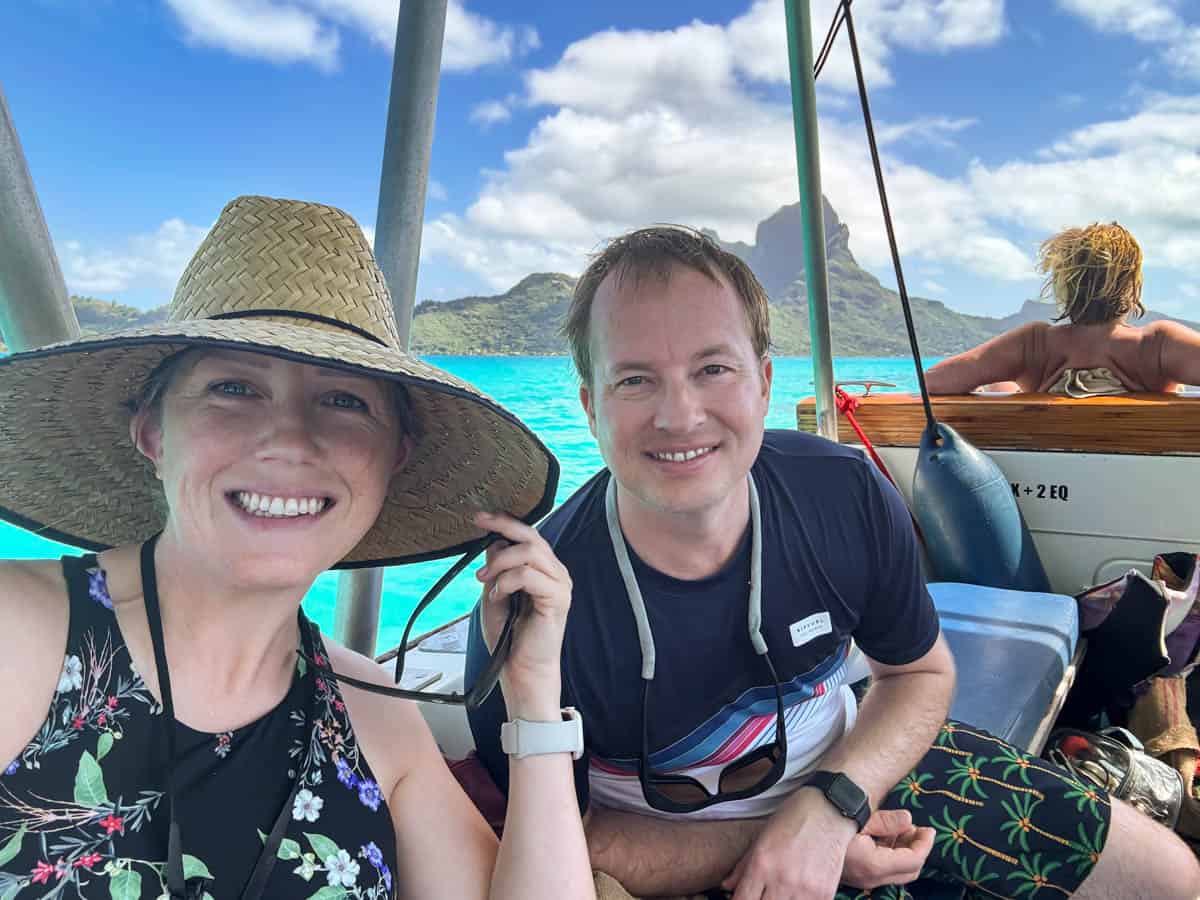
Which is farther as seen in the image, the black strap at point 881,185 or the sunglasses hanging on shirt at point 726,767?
the black strap at point 881,185

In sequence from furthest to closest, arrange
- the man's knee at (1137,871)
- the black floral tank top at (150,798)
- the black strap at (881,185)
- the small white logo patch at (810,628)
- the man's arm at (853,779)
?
1. the black strap at (881,185)
2. the man's knee at (1137,871)
3. the small white logo patch at (810,628)
4. the man's arm at (853,779)
5. the black floral tank top at (150,798)

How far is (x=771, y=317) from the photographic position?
59.1 inches

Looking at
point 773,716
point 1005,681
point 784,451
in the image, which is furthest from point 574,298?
point 1005,681

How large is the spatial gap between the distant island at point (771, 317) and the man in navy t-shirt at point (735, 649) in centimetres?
20

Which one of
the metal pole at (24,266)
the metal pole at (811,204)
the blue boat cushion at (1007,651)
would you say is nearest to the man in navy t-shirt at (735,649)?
the blue boat cushion at (1007,651)

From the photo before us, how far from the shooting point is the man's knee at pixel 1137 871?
1.46 meters

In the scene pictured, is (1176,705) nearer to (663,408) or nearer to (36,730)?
(663,408)

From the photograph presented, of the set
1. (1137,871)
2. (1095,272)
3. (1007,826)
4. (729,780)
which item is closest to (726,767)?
(729,780)

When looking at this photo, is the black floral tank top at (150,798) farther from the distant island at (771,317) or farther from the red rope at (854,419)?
the red rope at (854,419)

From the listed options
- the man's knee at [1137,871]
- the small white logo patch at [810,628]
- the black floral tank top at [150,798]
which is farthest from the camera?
the man's knee at [1137,871]

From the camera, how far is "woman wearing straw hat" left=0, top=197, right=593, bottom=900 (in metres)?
0.78

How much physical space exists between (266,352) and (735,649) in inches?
35.3

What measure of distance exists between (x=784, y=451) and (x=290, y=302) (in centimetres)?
97

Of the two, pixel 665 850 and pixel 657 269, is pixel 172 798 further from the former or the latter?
pixel 657 269
